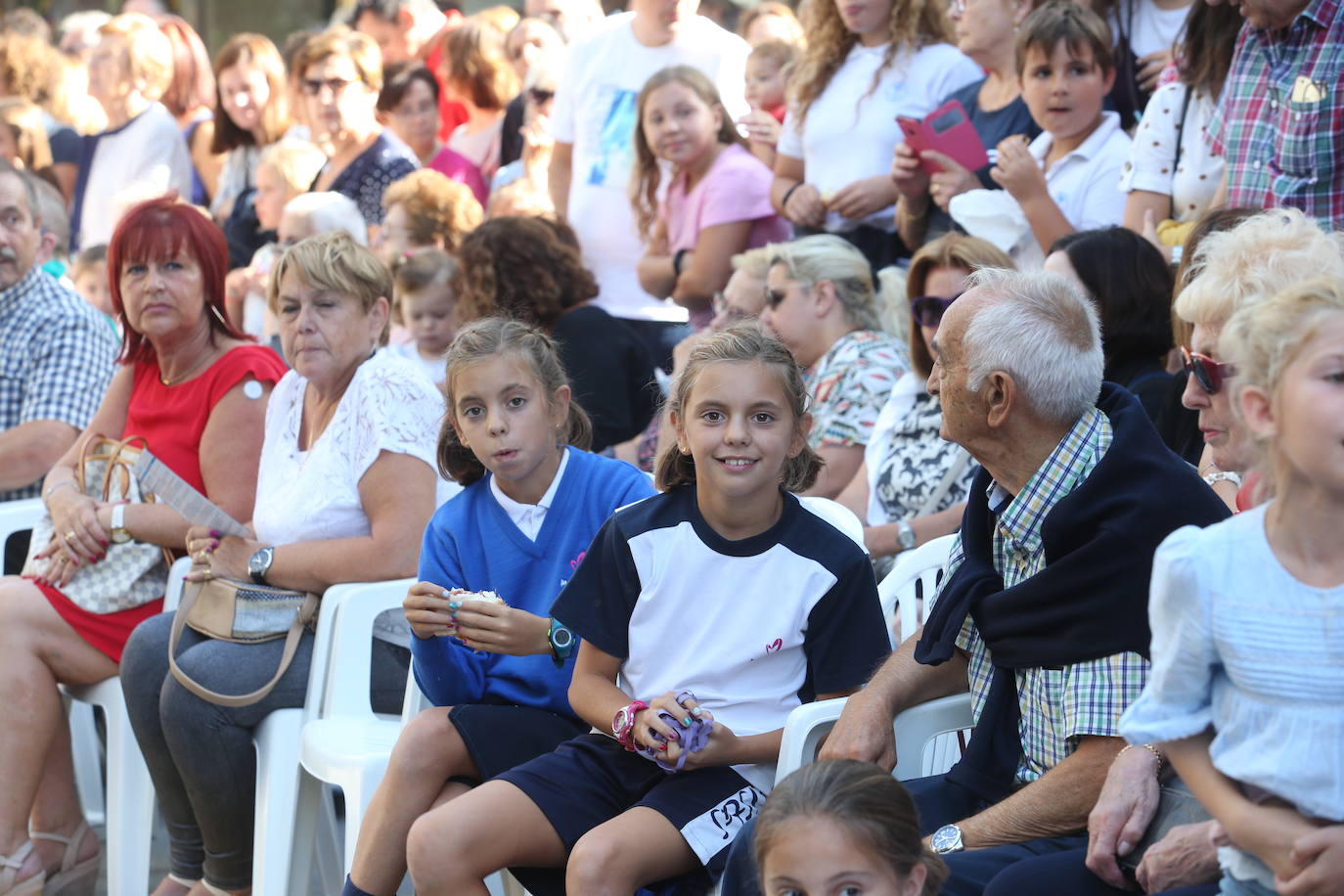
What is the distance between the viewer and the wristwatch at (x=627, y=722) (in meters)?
2.48

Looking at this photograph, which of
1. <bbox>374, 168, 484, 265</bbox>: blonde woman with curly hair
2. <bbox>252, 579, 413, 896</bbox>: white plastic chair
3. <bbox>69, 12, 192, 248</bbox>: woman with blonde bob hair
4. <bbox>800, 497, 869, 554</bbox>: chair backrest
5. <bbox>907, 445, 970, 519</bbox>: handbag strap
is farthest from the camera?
<bbox>69, 12, 192, 248</bbox>: woman with blonde bob hair

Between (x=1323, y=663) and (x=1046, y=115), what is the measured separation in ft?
8.60

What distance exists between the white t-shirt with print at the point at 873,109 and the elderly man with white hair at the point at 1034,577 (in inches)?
88.4

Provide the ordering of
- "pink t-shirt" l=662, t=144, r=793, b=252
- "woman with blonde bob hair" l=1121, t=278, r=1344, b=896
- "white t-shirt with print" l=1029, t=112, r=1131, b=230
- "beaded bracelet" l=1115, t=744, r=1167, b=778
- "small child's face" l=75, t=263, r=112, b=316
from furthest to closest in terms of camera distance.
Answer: "small child's face" l=75, t=263, r=112, b=316 < "pink t-shirt" l=662, t=144, r=793, b=252 < "white t-shirt with print" l=1029, t=112, r=1131, b=230 < "beaded bracelet" l=1115, t=744, r=1167, b=778 < "woman with blonde bob hair" l=1121, t=278, r=1344, b=896

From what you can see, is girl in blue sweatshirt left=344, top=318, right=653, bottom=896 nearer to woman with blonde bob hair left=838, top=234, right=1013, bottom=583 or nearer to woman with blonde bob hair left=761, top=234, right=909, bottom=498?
woman with blonde bob hair left=838, top=234, right=1013, bottom=583

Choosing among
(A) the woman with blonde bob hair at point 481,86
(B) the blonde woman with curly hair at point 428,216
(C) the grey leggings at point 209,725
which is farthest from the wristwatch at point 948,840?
(A) the woman with blonde bob hair at point 481,86

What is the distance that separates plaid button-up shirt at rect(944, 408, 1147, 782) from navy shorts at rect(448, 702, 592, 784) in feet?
2.75

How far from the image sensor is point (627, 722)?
2.48 m

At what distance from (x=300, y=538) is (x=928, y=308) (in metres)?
1.48

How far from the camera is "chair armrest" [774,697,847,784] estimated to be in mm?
2457

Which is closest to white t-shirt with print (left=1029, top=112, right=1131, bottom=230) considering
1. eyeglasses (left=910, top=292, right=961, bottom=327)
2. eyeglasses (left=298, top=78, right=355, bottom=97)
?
eyeglasses (left=910, top=292, right=961, bottom=327)

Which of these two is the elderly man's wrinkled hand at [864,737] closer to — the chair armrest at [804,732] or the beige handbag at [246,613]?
the chair armrest at [804,732]

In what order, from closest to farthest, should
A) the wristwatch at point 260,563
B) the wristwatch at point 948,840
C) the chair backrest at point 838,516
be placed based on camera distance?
the wristwatch at point 948,840, the chair backrest at point 838,516, the wristwatch at point 260,563

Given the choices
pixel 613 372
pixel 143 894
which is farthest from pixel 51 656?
pixel 613 372
